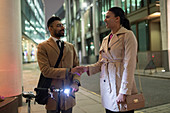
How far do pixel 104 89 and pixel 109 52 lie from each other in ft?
1.77

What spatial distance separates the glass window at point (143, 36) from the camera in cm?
2017

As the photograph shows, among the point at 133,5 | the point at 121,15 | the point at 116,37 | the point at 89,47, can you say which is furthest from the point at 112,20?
the point at 89,47

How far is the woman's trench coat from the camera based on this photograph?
6.84ft

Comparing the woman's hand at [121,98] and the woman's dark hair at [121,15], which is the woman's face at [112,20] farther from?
the woman's hand at [121,98]

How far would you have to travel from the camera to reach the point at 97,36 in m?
30.4

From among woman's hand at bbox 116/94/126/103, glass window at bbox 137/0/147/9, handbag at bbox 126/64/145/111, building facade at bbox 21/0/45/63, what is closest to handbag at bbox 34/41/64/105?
woman's hand at bbox 116/94/126/103

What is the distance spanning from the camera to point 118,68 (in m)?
2.19

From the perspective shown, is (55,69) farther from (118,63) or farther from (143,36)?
(143,36)

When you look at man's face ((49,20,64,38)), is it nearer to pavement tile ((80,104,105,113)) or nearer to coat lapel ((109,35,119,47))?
coat lapel ((109,35,119,47))

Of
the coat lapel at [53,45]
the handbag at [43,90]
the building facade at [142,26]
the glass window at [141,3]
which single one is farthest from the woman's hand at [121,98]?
the glass window at [141,3]

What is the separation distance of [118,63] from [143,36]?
64.9ft

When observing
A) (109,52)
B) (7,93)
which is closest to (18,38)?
(7,93)

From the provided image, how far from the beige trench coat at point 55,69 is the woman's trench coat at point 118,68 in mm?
490

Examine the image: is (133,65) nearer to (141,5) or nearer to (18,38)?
(18,38)
